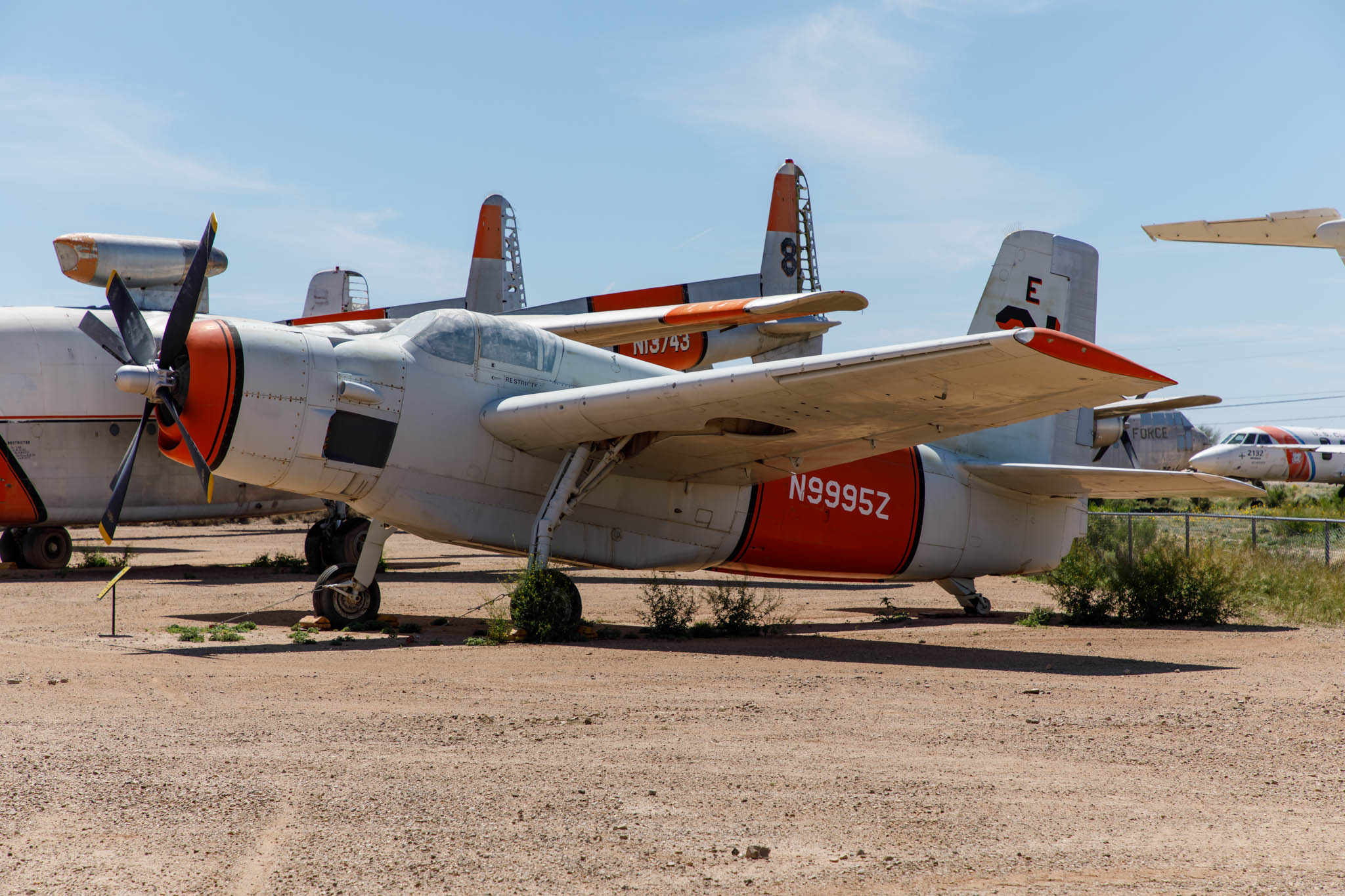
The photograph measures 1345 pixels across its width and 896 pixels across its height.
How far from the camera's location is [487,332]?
11867 mm

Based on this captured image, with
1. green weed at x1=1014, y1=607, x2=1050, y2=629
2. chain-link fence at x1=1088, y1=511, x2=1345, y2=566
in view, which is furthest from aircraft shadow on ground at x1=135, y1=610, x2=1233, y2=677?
chain-link fence at x1=1088, y1=511, x2=1345, y2=566

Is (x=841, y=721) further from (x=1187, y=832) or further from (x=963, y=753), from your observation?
(x=1187, y=832)

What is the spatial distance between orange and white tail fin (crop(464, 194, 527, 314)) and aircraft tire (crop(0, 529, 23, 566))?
11506mm

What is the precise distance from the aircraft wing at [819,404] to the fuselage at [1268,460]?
4192cm

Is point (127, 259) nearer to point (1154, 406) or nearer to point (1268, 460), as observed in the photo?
point (1154, 406)

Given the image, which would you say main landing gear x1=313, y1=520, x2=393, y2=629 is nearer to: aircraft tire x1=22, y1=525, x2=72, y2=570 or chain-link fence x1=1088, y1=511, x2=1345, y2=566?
aircraft tire x1=22, y1=525, x2=72, y2=570

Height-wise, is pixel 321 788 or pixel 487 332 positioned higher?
pixel 487 332

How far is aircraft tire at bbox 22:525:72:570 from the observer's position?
19.8m

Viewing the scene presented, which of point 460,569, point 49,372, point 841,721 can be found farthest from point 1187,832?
point 460,569

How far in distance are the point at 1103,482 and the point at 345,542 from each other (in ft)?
41.1

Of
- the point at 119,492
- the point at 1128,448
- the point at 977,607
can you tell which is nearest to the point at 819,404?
the point at 977,607

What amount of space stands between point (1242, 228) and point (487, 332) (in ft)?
47.8

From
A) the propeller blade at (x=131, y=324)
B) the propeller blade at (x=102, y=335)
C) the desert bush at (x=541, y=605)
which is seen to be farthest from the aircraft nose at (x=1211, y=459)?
the propeller blade at (x=131, y=324)

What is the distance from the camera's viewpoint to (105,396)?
58.5 ft
